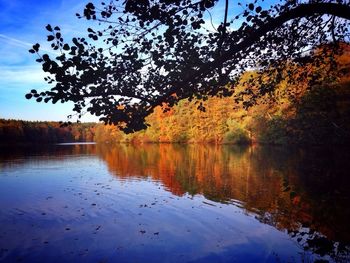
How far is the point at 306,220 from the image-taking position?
50.4ft

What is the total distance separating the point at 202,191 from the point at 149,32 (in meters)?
18.5

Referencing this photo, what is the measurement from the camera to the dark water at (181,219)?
1195 centimetres

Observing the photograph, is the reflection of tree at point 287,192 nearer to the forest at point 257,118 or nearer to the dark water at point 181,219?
the dark water at point 181,219

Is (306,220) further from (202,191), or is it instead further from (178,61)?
(178,61)

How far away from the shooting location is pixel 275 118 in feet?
220

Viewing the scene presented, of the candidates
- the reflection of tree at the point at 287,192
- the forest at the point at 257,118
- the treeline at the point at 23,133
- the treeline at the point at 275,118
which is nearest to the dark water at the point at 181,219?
the reflection of tree at the point at 287,192

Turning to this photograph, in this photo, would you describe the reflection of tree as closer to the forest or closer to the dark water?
the dark water

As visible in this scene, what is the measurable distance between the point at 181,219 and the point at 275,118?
54.9 metres

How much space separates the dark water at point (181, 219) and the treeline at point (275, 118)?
5297 mm

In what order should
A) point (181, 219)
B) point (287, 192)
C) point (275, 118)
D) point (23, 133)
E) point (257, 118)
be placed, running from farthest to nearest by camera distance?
point (23, 133)
point (257, 118)
point (275, 118)
point (287, 192)
point (181, 219)

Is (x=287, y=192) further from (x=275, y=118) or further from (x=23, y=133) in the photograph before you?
(x=23, y=133)

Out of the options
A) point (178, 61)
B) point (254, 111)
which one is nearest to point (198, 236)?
point (178, 61)

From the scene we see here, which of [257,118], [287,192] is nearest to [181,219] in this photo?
[287,192]

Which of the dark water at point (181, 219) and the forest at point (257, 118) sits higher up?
the forest at point (257, 118)
